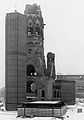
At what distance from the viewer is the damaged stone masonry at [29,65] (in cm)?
13388

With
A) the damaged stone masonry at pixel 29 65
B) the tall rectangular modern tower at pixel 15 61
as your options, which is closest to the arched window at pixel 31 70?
the damaged stone masonry at pixel 29 65

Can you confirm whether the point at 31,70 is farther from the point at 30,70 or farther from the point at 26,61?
the point at 26,61

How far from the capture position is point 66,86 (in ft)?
527

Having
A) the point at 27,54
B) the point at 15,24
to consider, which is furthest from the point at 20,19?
the point at 27,54

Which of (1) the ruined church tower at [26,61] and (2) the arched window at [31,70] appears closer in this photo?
(1) the ruined church tower at [26,61]

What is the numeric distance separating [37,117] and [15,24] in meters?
47.6

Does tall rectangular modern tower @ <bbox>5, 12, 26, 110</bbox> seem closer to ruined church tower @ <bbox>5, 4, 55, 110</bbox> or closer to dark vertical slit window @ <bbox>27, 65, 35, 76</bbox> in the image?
ruined church tower @ <bbox>5, 4, 55, 110</bbox>

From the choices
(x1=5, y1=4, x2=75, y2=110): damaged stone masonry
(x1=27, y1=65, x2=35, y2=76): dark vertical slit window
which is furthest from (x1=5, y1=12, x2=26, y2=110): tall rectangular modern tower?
(x1=27, y1=65, x2=35, y2=76): dark vertical slit window

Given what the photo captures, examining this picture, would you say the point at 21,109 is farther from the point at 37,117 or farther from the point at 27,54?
the point at 27,54

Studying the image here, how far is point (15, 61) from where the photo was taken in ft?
441

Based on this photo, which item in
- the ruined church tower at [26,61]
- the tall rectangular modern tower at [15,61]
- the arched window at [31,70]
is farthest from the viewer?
the arched window at [31,70]

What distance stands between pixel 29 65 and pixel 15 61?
74.3 ft

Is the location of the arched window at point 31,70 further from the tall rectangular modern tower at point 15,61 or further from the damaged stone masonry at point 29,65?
the tall rectangular modern tower at point 15,61

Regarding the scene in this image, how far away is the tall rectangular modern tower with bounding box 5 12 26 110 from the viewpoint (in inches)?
5251
